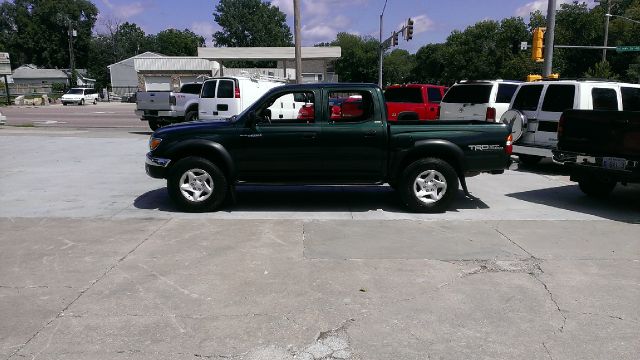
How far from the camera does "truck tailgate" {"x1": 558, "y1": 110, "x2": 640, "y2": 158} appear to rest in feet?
23.4

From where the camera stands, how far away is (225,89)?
16.2 metres

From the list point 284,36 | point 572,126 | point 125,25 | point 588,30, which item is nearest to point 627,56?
point 588,30

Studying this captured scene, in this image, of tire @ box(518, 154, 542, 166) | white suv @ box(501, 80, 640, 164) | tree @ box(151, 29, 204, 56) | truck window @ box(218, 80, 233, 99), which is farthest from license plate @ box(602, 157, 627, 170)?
tree @ box(151, 29, 204, 56)

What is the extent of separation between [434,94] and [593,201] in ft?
30.0

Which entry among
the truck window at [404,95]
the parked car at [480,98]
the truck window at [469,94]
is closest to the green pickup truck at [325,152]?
the parked car at [480,98]

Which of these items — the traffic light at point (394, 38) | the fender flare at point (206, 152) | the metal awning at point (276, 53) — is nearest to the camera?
the fender flare at point (206, 152)

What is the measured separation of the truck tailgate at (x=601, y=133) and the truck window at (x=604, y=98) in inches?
99.7

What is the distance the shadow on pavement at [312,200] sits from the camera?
766 centimetres

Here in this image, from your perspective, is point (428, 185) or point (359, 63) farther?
point (359, 63)

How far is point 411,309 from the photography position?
418 centimetres

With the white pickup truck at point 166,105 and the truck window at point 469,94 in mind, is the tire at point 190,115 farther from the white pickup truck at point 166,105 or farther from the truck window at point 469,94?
the truck window at point 469,94

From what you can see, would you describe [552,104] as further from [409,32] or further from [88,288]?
[409,32]

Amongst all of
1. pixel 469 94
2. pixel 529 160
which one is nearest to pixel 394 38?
pixel 469 94

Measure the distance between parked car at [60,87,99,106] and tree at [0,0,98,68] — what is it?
2588 inches
